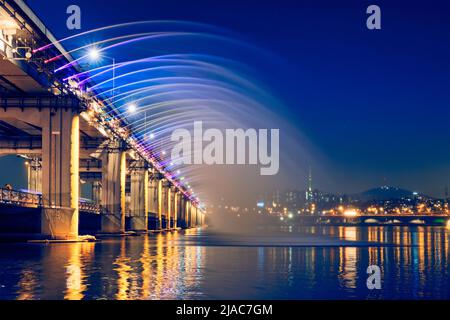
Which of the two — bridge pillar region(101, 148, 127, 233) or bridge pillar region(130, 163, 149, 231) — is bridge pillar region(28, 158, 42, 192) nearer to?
bridge pillar region(130, 163, 149, 231)

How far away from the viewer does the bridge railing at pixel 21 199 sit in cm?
5412

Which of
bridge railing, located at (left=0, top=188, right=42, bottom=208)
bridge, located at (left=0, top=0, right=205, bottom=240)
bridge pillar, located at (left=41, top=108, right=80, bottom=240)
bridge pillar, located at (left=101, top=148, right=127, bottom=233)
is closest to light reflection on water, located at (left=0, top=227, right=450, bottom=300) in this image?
bridge railing, located at (left=0, top=188, right=42, bottom=208)

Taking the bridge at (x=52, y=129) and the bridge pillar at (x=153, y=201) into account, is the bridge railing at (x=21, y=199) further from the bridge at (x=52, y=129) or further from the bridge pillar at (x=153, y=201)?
the bridge pillar at (x=153, y=201)

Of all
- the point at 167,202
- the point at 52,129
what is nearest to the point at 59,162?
the point at 52,129

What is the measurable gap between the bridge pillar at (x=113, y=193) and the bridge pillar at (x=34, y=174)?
21.7m

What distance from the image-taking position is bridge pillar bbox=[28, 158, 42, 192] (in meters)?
109

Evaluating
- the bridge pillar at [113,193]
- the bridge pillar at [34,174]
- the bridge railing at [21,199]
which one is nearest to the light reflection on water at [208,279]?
the bridge railing at [21,199]

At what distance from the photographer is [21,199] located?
5775 centimetres

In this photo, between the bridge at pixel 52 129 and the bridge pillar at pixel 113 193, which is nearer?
the bridge at pixel 52 129

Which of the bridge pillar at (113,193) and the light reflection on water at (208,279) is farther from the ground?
the bridge pillar at (113,193)

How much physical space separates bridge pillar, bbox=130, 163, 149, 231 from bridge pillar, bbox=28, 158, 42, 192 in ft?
56.2

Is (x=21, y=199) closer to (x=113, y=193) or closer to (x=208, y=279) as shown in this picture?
(x=113, y=193)
